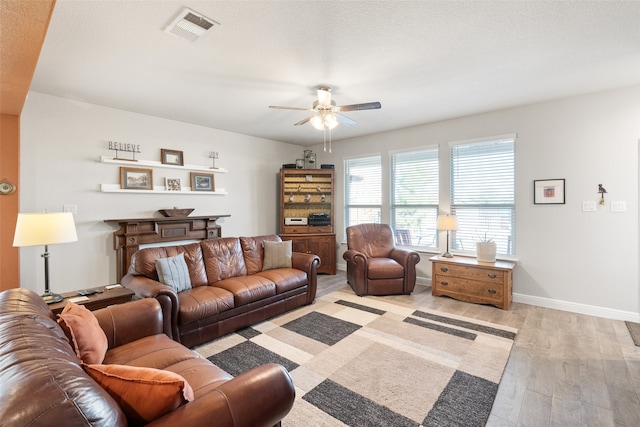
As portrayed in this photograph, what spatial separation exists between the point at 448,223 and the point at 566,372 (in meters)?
2.35

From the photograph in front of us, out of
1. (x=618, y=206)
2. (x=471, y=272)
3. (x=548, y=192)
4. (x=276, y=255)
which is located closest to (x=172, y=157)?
(x=276, y=255)

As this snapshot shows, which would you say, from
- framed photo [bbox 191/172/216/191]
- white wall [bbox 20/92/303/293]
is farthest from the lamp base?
framed photo [bbox 191/172/216/191]

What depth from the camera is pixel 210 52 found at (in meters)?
2.57

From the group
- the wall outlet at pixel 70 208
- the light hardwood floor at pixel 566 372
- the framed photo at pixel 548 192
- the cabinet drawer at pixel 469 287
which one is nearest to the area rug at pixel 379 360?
the light hardwood floor at pixel 566 372

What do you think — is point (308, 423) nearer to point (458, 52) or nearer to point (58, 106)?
point (458, 52)

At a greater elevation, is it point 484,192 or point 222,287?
point 484,192

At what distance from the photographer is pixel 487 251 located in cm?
403

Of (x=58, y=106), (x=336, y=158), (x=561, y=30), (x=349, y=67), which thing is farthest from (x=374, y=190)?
(x=58, y=106)

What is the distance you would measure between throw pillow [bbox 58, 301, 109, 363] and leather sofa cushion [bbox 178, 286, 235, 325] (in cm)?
102

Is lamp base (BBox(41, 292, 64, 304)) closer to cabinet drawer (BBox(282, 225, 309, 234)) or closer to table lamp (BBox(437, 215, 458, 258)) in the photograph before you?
cabinet drawer (BBox(282, 225, 309, 234))

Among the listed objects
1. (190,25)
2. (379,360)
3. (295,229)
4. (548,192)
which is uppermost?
(190,25)

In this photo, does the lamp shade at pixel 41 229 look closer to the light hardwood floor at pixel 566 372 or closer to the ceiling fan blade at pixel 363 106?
the ceiling fan blade at pixel 363 106

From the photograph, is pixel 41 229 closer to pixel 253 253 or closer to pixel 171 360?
pixel 171 360

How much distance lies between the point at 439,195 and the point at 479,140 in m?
Result: 1.01
